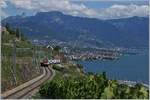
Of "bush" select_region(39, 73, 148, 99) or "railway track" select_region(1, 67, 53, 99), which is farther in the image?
"railway track" select_region(1, 67, 53, 99)

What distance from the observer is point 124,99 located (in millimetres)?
36250

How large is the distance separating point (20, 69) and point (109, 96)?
1541 inches

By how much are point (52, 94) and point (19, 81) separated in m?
22.2

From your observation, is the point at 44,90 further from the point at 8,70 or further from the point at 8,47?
the point at 8,47

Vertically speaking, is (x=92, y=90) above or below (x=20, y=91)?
above

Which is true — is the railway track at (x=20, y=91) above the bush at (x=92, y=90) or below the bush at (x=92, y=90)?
below

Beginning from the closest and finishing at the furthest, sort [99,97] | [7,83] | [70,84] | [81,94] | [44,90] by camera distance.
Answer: [99,97] → [81,94] → [70,84] → [44,90] → [7,83]

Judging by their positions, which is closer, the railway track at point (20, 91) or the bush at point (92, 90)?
the bush at point (92, 90)

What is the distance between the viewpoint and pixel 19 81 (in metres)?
68.8

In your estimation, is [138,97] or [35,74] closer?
[138,97]

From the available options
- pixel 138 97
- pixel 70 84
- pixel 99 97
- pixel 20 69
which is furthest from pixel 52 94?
pixel 20 69

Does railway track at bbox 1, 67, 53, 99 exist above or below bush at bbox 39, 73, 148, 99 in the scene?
below

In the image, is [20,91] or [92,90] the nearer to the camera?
[92,90]

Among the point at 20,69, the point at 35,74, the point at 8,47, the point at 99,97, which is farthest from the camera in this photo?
the point at 8,47
